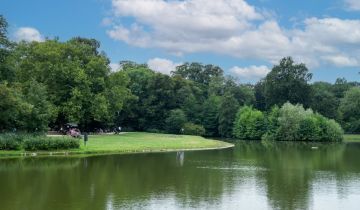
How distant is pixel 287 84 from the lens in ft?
388

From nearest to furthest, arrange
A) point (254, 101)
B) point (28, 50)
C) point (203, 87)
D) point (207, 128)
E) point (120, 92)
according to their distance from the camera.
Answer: point (28, 50)
point (120, 92)
point (207, 128)
point (254, 101)
point (203, 87)

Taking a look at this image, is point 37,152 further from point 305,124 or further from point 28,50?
point 305,124

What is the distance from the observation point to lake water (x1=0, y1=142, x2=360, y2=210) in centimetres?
2400

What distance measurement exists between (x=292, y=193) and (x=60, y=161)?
2224 centimetres

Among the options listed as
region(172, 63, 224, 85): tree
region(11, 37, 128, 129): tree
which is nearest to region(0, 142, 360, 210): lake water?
region(11, 37, 128, 129): tree

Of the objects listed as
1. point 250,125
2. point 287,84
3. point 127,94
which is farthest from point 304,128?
point 127,94

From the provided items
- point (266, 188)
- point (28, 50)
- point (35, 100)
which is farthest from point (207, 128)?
point (266, 188)

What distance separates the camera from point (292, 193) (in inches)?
1105

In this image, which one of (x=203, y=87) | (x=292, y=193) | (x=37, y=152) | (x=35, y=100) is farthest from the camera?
(x=203, y=87)

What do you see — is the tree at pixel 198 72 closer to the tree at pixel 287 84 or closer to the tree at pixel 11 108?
the tree at pixel 287 84

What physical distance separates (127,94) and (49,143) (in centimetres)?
4109

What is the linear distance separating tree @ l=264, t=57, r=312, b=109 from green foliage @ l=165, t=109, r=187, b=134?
2477cm

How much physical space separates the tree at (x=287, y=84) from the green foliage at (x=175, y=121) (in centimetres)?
2477

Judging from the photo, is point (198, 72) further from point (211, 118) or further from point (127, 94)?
point (127, 94)
